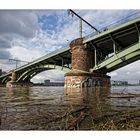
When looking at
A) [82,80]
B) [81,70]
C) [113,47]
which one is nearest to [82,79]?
[82,80]

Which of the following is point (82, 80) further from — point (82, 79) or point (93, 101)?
point (93, 101)

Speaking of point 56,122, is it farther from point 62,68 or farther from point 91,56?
point 62,68

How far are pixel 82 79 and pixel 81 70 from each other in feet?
3.69

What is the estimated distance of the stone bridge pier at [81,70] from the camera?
24703 millimetres

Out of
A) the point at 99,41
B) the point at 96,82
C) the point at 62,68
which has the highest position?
the point at 99,41

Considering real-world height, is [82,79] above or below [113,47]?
below

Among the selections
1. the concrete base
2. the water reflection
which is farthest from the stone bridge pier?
the water reflection

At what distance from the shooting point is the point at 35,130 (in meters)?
3.45

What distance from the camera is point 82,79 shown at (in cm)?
2444

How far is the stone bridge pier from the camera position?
81.0ft

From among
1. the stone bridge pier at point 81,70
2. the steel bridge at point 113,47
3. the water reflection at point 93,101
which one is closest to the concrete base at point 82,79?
the stone bridge pier at point 81,70
